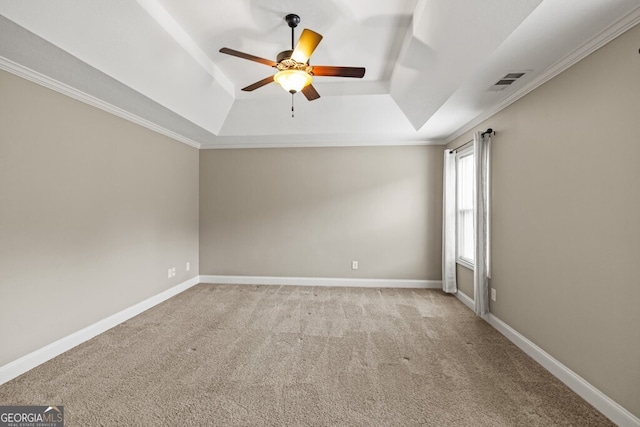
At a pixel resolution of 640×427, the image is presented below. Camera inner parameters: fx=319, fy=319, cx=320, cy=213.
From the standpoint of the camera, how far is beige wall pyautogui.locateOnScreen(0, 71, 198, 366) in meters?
2.43

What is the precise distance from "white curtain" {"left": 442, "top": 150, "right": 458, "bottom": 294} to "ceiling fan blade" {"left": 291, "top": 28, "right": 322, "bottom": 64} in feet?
9.89

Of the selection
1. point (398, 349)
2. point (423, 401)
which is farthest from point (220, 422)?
point (398, 349)

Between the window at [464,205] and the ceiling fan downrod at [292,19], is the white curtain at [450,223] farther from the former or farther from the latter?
the ceiling fan downrod at [292,19]

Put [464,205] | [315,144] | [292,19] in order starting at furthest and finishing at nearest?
[315,144]
[464,205]
[292,19]

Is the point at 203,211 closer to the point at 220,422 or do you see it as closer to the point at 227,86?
the point at 227,86

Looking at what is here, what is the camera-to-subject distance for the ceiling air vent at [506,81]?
8.33 feet

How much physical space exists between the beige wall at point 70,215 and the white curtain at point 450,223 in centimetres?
398

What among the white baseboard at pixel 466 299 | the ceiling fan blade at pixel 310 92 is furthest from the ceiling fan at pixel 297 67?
the white baseboard at pixel 466 299

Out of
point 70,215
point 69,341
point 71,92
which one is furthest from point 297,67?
point 69,341

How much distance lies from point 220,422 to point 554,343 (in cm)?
248

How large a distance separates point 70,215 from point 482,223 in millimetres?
4097

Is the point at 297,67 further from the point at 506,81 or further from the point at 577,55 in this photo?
the point at 577,55

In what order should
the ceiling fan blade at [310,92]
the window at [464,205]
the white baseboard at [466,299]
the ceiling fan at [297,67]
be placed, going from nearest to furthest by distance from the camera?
1. the ceiling fan at [297,67]
2. the ceiling fan blade at [310,92]
3. the white baseboard at [466,299]
4. the window at [464,205]

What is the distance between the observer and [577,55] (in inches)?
85.4
